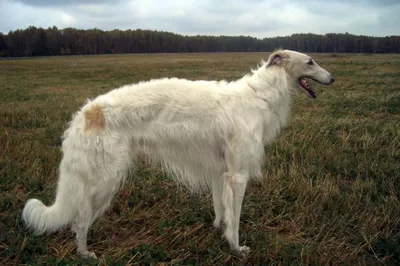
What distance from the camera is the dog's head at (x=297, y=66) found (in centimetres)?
379

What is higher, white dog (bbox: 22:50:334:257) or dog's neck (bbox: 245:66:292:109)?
dog's neck (bbox: 245:66:292:109)

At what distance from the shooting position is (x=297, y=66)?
12.6ft

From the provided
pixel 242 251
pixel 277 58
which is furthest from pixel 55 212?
pixel 277 58

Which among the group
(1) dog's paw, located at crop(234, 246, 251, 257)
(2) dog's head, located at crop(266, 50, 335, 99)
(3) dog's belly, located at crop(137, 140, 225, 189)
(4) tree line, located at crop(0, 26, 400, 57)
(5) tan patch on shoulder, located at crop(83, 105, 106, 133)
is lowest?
(1) dog's paw, located at crop(234, 246, 251, 257)

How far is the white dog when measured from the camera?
313 centimetres

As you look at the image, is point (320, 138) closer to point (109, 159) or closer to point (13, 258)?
point (109, 159)

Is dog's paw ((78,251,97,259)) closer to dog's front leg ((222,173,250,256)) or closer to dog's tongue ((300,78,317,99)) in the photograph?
dog's front leg ((222,173,250,256))

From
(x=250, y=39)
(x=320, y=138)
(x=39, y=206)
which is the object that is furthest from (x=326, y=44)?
(x=39, y=206)

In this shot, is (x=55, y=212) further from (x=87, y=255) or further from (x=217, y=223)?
(x=217, y=223)

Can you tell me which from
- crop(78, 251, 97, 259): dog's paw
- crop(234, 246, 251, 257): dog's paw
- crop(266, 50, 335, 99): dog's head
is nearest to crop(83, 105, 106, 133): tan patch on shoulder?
crop(78, 251, 97, 259): dog's paw

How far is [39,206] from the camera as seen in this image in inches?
129

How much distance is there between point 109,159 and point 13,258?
1286 mm

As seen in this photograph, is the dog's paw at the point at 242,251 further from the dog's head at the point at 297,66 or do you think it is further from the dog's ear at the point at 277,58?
the dog's ear at the point at 277,58

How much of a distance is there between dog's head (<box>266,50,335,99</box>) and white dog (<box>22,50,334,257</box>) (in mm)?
11
